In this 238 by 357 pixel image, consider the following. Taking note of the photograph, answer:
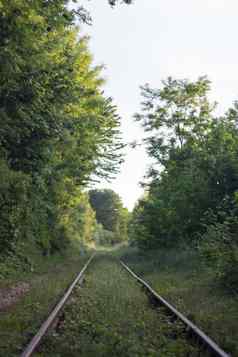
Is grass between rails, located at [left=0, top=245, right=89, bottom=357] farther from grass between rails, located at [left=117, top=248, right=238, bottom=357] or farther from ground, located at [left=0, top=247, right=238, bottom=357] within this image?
grass between rails, located at [left=117, top=248, right=238, bottom=357]

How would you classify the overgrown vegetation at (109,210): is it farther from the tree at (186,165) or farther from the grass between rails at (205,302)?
the grass between rails at (205,302)

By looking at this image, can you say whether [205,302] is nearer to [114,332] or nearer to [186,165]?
[114,332]

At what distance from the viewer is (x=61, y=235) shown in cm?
3109

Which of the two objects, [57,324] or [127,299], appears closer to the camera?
[57,324]

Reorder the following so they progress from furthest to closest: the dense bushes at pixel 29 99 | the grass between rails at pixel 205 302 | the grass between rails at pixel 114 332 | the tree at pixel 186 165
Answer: the tree at pixel 186 165 → the dense bushes at pixel 29 99 → the grass between rails at pixel 205 302 → the grass between rails at pixel 114 332

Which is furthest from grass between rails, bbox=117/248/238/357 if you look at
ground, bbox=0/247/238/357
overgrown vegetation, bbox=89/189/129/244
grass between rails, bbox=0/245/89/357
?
overgrown vegetation, bbox=89/189/129/244

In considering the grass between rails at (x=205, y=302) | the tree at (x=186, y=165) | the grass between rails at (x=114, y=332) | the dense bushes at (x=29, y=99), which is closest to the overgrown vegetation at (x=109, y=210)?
the tree at (x=186, y=165)

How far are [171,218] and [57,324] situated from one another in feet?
58.3

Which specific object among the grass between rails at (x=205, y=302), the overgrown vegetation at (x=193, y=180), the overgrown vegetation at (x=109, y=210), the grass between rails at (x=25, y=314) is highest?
the overgrown vegetation at (x=109, y=210)

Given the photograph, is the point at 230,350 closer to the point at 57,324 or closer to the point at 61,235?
the point at 57,324

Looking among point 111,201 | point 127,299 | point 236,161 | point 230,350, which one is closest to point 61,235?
point 236,161

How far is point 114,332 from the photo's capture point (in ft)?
21.7

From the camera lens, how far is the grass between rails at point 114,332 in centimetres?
559

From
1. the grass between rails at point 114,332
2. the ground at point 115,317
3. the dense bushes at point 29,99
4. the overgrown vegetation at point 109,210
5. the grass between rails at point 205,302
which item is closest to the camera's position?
the grass between rails at point 114,332
